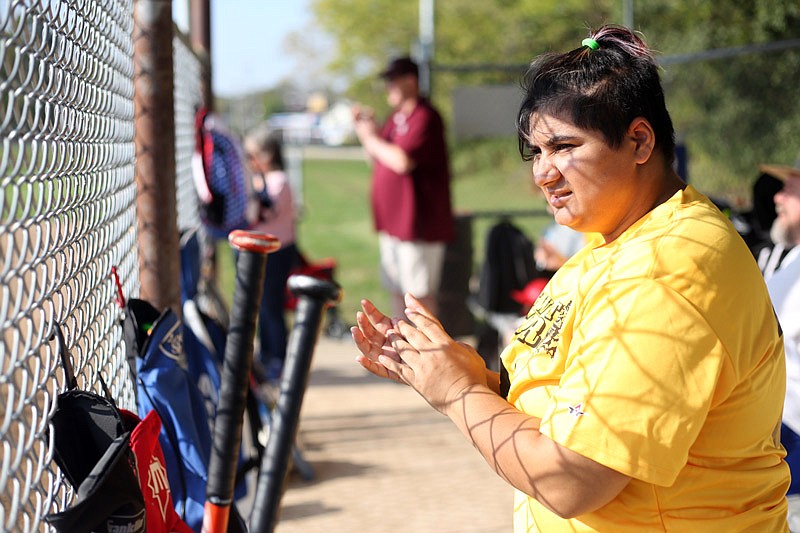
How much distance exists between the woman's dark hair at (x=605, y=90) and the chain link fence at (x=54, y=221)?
81 centimetres

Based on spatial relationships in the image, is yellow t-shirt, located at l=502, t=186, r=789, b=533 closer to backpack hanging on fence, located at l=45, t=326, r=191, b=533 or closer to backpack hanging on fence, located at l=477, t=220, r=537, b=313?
backpack hanging on fence, located at l=45, t=326, r=191, b=533

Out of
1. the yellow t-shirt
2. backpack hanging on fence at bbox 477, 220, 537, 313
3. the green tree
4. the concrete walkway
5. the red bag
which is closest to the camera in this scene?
the yellow t-shirt

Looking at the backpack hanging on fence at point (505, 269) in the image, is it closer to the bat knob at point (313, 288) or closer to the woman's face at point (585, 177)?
the bat knob at point (313, 288)

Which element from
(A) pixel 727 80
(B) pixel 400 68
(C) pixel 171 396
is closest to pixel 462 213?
(B) pixel 400 68

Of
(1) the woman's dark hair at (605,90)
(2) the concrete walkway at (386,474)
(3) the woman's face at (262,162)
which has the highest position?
(1) the woman's dark hair at (605,90)

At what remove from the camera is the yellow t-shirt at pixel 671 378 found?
1320 millimetres

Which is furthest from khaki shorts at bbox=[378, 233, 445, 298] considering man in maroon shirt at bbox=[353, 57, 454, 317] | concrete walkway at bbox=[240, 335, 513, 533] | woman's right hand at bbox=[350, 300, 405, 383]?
woman's right hand at bbox=[350, 300, 405, 383]

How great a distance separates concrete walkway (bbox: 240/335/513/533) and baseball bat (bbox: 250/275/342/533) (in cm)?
143

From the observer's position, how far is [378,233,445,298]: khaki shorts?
20.3 ft

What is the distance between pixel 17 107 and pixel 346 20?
115 feet

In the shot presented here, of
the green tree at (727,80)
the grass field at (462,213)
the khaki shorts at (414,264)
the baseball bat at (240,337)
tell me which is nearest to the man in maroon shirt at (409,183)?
the khaki shorts at (414,264)

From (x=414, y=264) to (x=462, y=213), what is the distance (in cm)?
100

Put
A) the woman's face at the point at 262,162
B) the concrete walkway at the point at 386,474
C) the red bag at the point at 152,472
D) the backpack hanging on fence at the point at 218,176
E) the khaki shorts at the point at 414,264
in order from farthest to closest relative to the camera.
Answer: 1. the woman's face at the point at 262,162
2. the khaki shorts at the point at 414,264
3. the backpack hanging on fence at the point at 218,176
4. the concrete walkway at the point at 386,474
5. the red bag at the point at 152,472

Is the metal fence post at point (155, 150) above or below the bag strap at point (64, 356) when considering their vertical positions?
above
